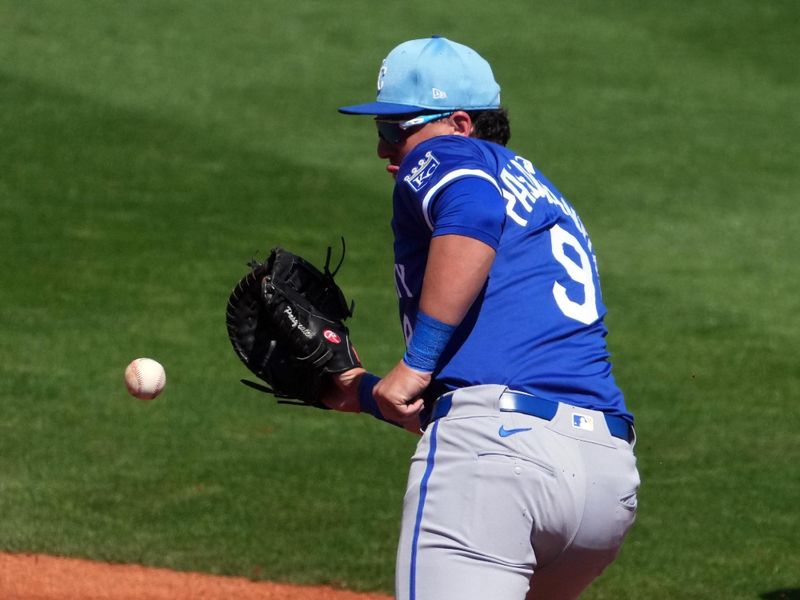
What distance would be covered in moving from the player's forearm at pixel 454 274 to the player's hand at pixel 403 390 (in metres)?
0.16

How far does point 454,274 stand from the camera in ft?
9.89

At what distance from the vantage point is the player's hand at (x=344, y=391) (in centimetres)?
370

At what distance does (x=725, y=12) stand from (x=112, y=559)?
14.0 m

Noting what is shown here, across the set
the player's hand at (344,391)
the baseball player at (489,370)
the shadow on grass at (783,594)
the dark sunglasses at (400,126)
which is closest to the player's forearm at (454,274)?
the baseball player at (489,370)

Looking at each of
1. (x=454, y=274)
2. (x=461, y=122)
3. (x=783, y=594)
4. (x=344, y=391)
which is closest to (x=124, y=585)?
(x=344, y=391)

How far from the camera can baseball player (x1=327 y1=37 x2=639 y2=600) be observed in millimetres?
2998

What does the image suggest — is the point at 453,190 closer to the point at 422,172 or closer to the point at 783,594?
the point at 422,172

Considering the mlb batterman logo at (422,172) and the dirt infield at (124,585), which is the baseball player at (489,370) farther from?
the dirt infield at (124,585)

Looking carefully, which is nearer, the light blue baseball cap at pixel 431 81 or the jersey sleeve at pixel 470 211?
the jersey sleeve at pixel 470 211

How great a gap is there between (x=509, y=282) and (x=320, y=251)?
25.4ft

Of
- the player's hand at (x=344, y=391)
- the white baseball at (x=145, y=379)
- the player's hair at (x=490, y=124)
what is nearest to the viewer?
the player's hair at (x=490, y=124)

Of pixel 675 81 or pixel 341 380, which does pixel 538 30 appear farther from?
pixel 341 380

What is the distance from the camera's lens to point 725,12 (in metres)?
17.8

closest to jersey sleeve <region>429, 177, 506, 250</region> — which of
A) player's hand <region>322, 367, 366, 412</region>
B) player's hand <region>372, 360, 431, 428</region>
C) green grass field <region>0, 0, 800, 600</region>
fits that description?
player's hand <region>372, 360, 431, 428</region>
